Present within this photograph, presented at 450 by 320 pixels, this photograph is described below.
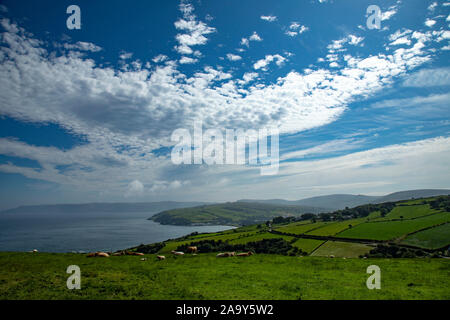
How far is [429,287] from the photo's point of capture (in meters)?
11.6

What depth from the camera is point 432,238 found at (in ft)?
164

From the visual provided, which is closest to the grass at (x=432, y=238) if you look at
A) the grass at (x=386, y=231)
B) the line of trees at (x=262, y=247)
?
the grass at (x=386, y=231)

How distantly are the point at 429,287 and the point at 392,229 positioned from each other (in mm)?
62227

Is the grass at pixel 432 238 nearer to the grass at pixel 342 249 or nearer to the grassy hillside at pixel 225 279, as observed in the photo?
the grass at pixel 342 249

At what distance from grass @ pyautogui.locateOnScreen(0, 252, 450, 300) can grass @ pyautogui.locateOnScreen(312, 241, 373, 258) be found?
32.3 metres

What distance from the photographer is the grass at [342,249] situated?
45.7 meters

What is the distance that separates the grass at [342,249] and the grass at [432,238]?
9770mm

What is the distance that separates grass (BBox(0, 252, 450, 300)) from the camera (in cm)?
1041

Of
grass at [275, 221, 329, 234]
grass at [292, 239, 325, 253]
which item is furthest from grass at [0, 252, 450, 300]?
grass at [275, 221, 329, 234]

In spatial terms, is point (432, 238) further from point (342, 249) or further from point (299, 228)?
point (299, 228)
